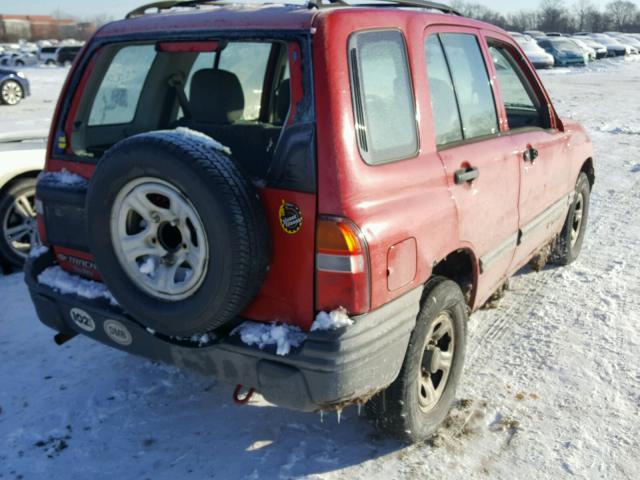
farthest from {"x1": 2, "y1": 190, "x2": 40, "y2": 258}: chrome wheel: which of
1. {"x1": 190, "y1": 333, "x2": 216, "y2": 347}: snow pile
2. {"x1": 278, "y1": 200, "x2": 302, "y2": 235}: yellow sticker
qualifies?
{"x1": 278, "y1": 200, "x2": 302, "y2": 235}: yellow sticker

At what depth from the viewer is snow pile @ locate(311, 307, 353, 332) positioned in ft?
7.55

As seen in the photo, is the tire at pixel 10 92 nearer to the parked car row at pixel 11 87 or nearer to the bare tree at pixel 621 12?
the parked car row at pixel 11 87

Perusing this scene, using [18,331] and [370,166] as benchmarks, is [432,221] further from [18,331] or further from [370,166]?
[18,331]

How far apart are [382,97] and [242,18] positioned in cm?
67

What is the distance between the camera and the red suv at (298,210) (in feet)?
7.55

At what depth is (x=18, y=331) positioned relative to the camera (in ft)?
13.3

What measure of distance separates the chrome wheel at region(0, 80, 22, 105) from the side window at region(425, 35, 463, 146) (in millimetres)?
16976

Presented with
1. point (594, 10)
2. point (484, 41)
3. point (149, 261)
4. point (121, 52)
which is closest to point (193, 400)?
point (149, 261)

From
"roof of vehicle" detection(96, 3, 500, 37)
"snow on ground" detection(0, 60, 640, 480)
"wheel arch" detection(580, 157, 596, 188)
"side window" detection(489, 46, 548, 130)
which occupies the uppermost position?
"roof of vehicle" detection(96, 3, 500, 37)

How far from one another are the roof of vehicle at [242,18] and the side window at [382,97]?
5.6 inches

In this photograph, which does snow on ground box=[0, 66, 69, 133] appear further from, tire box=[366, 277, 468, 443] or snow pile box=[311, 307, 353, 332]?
snow pile box=[311, 307, 353, 332]

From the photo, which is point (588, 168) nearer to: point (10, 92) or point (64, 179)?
point (64, 179)

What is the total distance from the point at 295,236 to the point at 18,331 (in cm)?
257

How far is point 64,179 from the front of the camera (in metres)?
2.97
